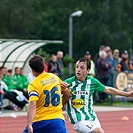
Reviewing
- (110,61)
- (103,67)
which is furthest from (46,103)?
(110,61)

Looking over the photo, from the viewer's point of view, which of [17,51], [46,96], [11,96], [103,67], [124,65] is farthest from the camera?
[124,65]

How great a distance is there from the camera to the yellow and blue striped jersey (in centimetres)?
838

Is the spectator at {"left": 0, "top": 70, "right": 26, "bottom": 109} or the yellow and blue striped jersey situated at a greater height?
the yellow and blue striped jersey

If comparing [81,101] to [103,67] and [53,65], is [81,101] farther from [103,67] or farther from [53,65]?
[103,67]

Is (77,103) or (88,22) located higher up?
(88,22)

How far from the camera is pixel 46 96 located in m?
8.42

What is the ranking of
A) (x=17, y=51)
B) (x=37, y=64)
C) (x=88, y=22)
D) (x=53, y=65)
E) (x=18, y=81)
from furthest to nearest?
(x=88, y=22), (x=17, y=51), (x=53, y=65), (x=18, y=81), (x=37, y=64)

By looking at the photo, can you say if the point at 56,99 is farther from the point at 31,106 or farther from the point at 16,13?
the point at 16,13

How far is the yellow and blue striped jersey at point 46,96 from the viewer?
8.38 metres

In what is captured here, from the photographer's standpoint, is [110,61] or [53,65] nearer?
[53,65]

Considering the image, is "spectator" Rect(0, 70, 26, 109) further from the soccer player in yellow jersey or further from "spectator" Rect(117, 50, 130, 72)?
the soccer player in yellow jersey

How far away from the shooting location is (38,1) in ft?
204

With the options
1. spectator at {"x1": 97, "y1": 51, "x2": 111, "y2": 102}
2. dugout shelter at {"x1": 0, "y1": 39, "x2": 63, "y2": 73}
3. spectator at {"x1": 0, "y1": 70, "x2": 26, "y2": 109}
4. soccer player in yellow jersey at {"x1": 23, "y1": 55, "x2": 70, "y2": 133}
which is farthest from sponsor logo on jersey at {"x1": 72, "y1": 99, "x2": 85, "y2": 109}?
spectator at {"x1": 97, "y1": 51, "x2": 111, "y2": 102}

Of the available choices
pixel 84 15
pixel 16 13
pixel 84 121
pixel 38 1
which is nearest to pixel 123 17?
pixel 84 15
